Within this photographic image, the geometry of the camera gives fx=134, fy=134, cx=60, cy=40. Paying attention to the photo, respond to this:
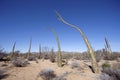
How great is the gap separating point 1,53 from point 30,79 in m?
7.67

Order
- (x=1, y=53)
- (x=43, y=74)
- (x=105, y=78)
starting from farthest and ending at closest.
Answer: (x=1, y=53)
(x=43, y=74)
(x=105, y=78)

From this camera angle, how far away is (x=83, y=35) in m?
11.2

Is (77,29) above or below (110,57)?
above

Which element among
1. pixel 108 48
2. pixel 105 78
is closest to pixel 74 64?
pixel 105 78

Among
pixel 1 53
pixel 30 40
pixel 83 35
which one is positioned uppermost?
pixel 30 40

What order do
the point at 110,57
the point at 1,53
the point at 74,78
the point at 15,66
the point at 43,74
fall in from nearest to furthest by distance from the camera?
the point at 74,78
the point at 43,74
the point at 15,66
the point at 1,53
the point at 110,57

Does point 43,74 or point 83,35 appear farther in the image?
point 83,35

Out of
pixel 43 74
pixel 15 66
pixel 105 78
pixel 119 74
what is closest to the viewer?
pixel 105 78

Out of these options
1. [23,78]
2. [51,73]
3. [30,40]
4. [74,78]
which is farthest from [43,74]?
[30,40]

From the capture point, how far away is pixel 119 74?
A: 7055 mm

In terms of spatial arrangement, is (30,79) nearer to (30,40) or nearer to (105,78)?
(105,78)

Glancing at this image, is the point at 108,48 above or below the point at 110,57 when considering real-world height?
above

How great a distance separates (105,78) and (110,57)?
1878 cm

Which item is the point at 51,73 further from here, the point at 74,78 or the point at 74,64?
the point at 74,64
